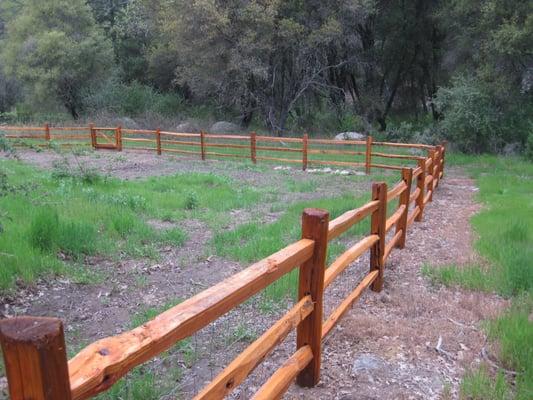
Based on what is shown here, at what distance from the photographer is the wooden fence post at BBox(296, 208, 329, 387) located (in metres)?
3.28

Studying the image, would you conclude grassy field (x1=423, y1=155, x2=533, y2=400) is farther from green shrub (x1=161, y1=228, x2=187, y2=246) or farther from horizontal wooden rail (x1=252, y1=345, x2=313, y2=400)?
green shrub (x1=161, y1=228, x2=187, y2=246)

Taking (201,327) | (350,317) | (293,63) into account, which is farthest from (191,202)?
(293,63)

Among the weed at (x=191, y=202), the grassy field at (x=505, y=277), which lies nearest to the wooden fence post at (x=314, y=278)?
the grassy field at (x=505, y=277)

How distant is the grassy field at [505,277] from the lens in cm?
356

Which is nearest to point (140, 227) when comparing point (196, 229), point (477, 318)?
point (196, 229)

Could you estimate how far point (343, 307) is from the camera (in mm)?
4391

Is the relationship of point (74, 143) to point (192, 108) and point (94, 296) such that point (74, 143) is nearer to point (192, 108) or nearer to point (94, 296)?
point (192, 108)

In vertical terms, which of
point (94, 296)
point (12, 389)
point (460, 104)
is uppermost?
point (460, 104)

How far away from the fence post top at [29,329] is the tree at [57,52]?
28033mm

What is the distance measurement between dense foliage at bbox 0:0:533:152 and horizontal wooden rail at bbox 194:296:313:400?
1673cm

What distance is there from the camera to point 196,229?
8.30m

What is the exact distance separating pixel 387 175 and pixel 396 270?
869cm

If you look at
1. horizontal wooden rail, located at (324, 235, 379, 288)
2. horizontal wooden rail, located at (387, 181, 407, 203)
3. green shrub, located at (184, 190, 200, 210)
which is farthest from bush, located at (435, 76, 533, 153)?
horizontal wooden rail, located at (324, 235, 379, 288)

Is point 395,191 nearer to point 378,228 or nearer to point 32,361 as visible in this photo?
point 378,228
